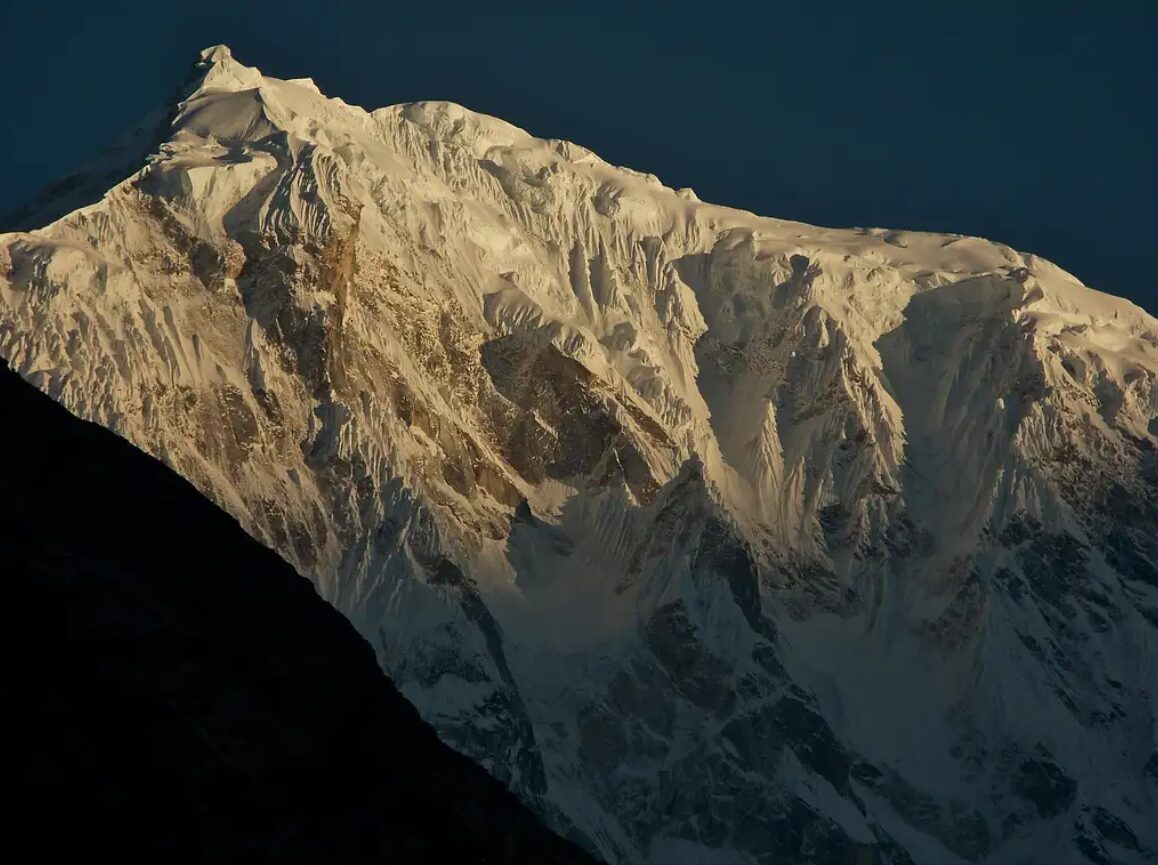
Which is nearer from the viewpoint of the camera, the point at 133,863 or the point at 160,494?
the point at 133,863

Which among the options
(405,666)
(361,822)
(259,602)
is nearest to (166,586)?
(259,602)

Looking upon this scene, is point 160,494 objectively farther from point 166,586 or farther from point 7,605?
point 7,605

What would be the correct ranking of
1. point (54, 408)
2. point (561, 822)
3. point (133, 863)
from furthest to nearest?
point (561, 822), point (54, 408), point (133, 863)

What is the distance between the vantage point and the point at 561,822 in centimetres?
19800

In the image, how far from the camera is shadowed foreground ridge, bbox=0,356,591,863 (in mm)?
66500

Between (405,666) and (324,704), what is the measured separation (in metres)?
125

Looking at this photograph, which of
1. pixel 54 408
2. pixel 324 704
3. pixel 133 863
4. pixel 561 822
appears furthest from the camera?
pixel 561 822

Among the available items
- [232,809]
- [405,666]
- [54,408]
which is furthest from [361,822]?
[405,666]

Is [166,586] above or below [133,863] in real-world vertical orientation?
above

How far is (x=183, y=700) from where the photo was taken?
68938 mm

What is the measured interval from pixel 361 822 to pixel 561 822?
129057mm

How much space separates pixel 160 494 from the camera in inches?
3061

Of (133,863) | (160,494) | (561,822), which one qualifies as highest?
(561,822)

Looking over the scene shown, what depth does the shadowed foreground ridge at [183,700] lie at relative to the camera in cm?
6650
